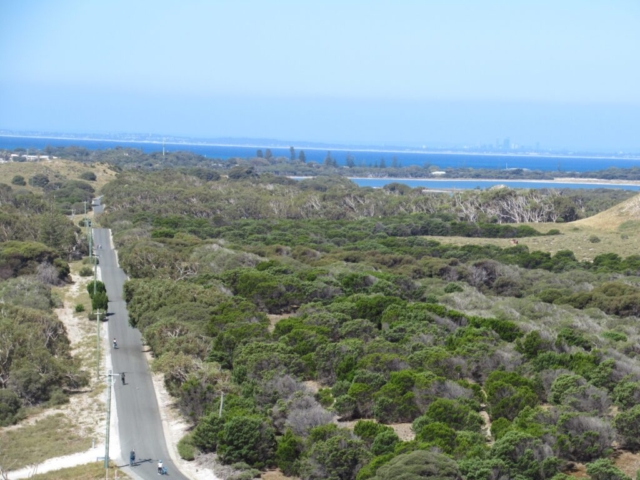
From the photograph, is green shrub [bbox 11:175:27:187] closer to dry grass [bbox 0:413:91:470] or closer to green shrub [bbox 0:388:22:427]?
green shrub [bbox 0:388:22:427]

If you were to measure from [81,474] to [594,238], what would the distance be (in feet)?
186

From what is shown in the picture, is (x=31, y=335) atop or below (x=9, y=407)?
atop

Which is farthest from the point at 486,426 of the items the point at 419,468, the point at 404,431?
the point at 419,468

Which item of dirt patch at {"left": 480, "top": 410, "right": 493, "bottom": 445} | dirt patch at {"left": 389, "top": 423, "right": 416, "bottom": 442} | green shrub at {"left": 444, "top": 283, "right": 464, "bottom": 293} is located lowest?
green shrub at {"left": 444, "top": 283, "right": 464, "bottom": 293}

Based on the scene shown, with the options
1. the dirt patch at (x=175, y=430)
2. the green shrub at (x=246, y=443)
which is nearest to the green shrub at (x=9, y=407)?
the dirt patch at (x=175, y=430)

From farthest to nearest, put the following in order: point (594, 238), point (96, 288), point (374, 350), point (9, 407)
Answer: point (594, 238) → point (96, 288) → point (374, 350) → point (9, 407)

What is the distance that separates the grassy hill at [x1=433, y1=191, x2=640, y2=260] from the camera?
216 ft

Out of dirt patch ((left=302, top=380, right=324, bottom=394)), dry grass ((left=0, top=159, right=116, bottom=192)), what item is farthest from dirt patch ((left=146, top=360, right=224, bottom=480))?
dry grass ((left=0, top=159, right=116, bottom=192))

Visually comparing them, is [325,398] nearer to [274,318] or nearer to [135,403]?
[135,403]

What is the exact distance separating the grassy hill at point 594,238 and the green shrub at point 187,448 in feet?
155

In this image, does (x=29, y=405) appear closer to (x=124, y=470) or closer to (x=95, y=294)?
(x=124, y=470)

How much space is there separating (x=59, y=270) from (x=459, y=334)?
91.1ft

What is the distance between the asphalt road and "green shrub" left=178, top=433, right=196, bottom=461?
15.4 inches

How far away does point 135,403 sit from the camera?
Result: 89.6 ft
